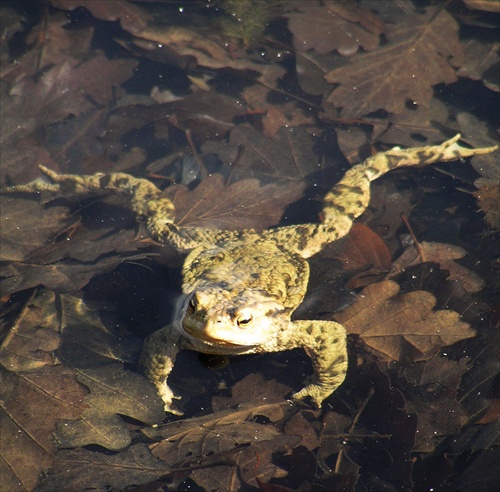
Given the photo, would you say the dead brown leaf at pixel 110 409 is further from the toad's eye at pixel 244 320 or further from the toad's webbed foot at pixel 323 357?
the toad's webbed foot at pixel 323 357

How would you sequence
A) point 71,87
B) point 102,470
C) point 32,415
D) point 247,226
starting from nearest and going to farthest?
point 102,470, point 32,415, point 247,226, point 71,87

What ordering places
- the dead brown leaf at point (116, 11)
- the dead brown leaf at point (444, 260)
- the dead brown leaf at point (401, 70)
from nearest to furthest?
the dead brown leaf at point (444, 260) → the dead brown leaf at point (401, 70) → the dead brown leaf at point (116, 11)

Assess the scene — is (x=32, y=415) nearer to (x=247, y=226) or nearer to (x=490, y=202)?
(x=247, y=226)

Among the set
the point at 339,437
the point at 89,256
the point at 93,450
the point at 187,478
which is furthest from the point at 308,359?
the point at 89,256

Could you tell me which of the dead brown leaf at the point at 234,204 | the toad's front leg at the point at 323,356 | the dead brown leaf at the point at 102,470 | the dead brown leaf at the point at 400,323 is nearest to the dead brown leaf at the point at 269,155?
the dead brown leaf at the point at 234,204

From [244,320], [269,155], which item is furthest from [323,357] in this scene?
[269,155]

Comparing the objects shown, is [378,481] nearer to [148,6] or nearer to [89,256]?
[89,256]
